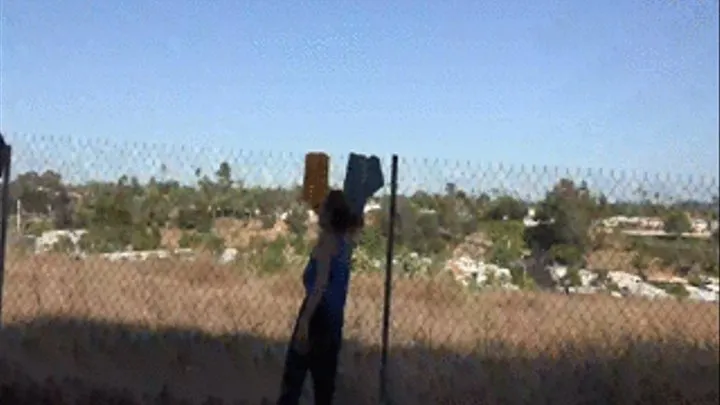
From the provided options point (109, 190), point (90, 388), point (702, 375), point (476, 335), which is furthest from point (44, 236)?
point (702, 375)

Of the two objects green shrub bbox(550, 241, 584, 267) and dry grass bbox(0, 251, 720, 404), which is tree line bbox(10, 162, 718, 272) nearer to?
green shrub bbox(550, 241, 584, 267)

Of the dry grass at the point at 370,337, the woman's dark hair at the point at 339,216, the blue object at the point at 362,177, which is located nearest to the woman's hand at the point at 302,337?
the woman's dark hair at the point at 339,216

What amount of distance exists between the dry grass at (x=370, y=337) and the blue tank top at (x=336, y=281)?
106 centimetres

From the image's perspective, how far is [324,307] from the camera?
511cm

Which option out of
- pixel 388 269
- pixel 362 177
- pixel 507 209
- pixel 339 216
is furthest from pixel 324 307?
pixel 507 209

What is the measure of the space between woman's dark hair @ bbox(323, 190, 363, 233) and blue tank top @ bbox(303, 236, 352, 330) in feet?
0.21

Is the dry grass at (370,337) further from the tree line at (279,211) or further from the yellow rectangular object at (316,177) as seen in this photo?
the yellow rectangular object at (316,177)

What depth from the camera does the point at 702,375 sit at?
6324 mm

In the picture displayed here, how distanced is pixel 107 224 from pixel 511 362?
11.6 ft

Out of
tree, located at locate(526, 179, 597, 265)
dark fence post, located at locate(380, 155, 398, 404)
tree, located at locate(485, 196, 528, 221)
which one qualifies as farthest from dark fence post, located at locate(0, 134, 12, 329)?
tree, located at locate(526, 179, 597, 265)

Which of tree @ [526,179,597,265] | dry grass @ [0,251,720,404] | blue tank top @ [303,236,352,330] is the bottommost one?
dry grass @ [0,251,720,404]

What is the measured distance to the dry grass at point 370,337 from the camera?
20.2ft

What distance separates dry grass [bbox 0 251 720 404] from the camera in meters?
6.16

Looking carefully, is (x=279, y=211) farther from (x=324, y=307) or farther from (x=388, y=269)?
(x=324, y=307)
